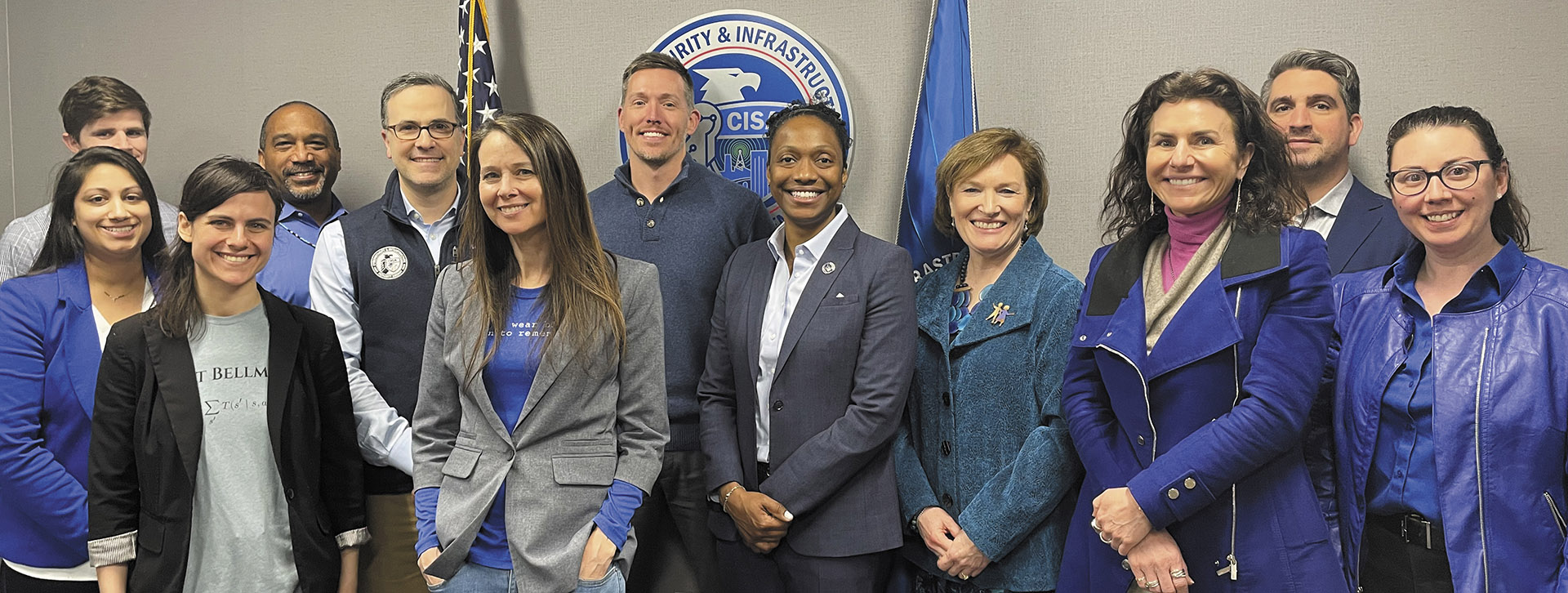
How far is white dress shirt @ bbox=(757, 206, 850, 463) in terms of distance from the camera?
259 cm

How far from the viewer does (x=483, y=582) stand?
2.10m

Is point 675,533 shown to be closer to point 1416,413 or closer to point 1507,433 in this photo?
point 1416,413

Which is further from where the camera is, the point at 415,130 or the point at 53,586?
the point at 415,130

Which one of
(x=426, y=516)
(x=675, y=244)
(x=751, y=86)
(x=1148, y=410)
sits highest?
(x=751, y=86)

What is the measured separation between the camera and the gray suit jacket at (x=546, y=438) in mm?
2082

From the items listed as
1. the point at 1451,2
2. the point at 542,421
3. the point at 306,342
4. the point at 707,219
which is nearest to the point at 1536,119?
the point at 1451,2

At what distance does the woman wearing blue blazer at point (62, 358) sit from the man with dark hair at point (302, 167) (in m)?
0.83

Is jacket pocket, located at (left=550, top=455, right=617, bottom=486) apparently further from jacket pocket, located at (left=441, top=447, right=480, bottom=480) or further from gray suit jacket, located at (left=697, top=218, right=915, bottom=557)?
gray suit jacket, located at (left=697, top=218, right=915, bottom=557)

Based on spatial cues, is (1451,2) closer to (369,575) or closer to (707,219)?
(707,219)

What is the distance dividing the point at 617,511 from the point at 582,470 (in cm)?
11

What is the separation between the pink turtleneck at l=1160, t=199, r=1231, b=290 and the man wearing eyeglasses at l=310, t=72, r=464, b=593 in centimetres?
188

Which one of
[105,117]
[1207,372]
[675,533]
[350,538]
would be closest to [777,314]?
[675,533]

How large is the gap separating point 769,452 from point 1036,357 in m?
0.70

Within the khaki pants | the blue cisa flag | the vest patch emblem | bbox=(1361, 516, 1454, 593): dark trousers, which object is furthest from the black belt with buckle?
the vest patch emblem
